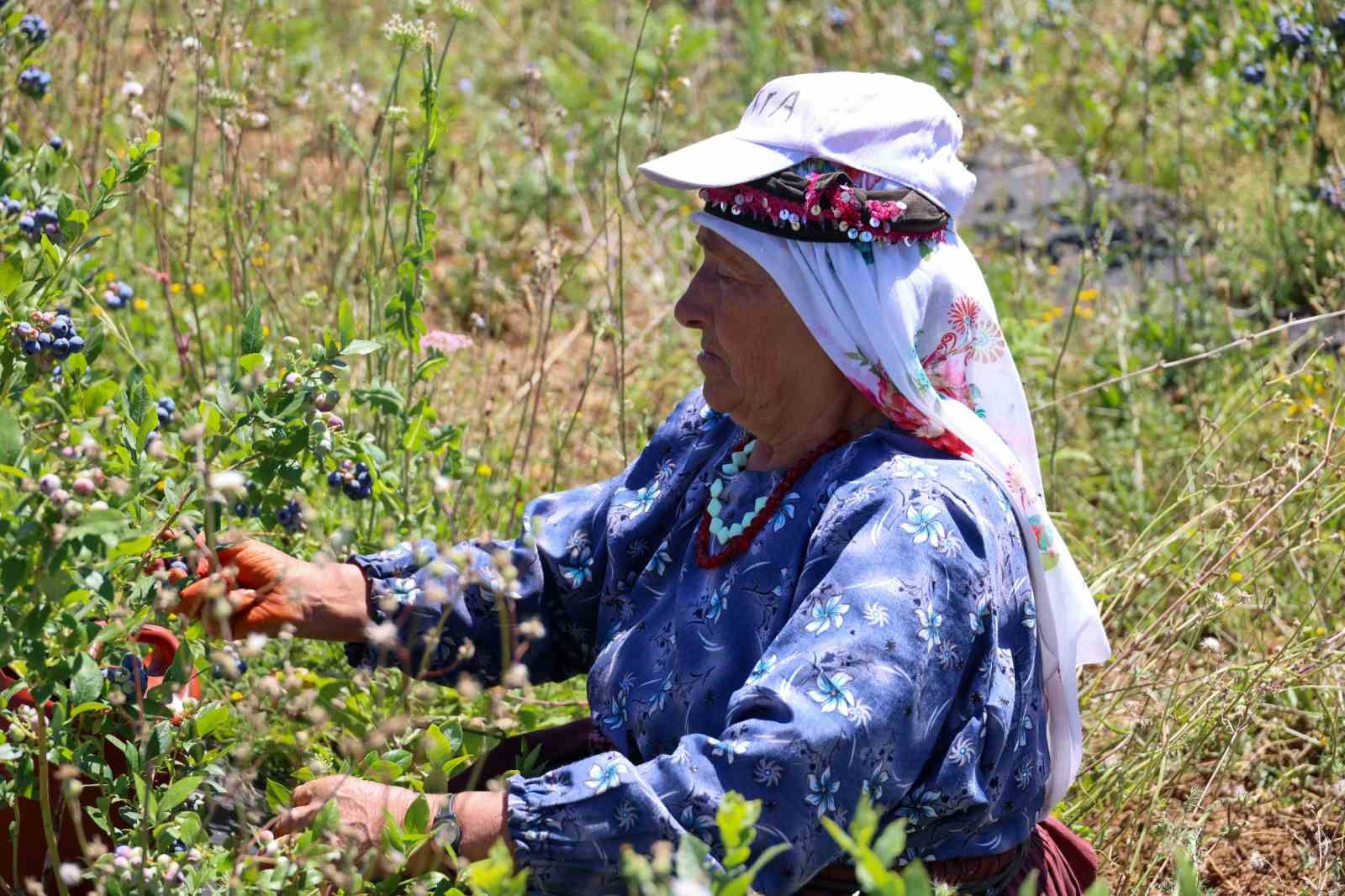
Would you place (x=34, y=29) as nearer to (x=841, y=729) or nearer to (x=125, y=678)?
(x=125, y=678)

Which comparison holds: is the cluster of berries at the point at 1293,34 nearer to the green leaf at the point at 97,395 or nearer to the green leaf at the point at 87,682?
the green leaf at the point at 97,395

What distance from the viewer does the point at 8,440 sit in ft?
5.55

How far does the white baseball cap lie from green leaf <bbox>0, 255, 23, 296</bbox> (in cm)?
86

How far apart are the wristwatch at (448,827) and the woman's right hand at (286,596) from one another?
0.43m

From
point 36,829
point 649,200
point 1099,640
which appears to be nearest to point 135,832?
point 36,829

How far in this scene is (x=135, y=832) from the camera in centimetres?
189

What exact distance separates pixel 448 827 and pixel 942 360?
2.98 feet

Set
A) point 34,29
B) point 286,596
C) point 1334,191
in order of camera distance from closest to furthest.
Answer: point 286,596 → point 34,29 → point 1334,191

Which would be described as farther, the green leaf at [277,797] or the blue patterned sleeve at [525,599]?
the blue patterned sleeve at [525,599]

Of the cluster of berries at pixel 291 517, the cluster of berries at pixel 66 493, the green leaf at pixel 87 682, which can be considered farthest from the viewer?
the cluster of berries at pixel 291 517

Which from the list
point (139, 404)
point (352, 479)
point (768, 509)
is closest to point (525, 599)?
point (352, 479)

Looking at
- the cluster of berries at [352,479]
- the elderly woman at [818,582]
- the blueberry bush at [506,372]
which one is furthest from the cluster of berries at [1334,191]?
the cluster of berries at [352,479]

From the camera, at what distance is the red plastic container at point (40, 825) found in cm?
200

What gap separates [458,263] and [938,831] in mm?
3418
